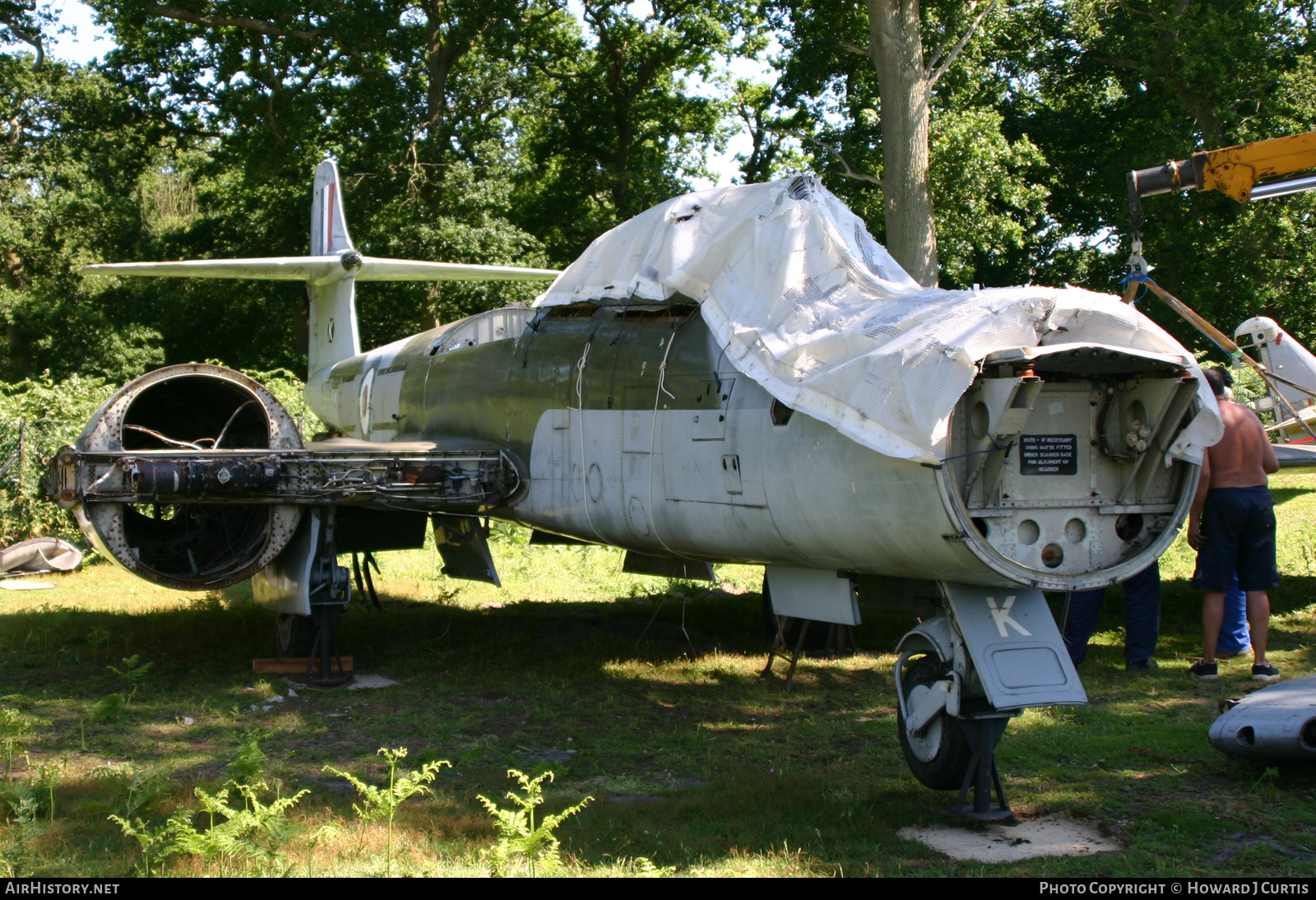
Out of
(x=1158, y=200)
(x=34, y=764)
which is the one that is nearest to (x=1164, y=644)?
(x=34, y=764)

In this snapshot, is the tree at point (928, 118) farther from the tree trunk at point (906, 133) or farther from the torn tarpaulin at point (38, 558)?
the torn tarpaulin at point (38, 558)

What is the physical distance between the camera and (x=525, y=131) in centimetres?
3256

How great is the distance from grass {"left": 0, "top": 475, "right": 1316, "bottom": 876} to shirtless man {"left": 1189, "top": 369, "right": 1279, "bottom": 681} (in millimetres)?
408

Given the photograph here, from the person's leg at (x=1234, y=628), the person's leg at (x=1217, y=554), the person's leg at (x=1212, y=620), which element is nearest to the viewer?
the person's leg at (x=1217, y=554)

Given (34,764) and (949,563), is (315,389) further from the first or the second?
(949,563)

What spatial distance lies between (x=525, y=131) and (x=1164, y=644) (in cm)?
2720

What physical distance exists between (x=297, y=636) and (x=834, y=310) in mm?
5589

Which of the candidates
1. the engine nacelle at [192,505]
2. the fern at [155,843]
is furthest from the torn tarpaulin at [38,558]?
the fern at [155,843]

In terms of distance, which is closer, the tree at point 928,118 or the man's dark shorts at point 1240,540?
the man's dark shorts at point 1240,540

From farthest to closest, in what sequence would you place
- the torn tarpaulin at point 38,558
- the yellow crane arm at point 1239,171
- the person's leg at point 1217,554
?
the torn tarpaulin at point 38,558 < the yellow crane arm at point 1239,171 < the person's leg at point 1217,554

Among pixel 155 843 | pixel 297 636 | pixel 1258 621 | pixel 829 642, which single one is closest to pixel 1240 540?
pixel 1258 621

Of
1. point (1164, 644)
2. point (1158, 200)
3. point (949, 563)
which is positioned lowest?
point (1164, 644)

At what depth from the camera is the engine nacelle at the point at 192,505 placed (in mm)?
7633
